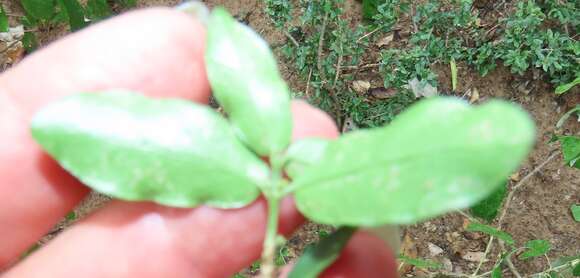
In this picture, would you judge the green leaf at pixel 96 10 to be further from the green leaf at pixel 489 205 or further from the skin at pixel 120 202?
the green leaf at pixel 489 205

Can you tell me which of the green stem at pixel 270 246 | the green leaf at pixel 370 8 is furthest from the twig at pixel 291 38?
the green stem at pixel 270 246

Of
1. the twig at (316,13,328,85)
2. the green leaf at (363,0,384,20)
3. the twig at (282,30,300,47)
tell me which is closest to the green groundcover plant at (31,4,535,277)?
the twig at (316,13,328,85)

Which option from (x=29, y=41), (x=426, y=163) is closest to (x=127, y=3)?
(x=29, y=41)

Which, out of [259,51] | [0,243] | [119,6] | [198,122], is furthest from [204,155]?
[119,6]

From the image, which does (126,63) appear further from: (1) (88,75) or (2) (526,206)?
(2) (526,206)

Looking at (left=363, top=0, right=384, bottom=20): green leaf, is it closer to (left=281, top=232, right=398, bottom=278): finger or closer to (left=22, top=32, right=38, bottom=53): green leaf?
(left=22, top=32, right=38, bottom=53): green leaf

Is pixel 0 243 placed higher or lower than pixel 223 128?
lower

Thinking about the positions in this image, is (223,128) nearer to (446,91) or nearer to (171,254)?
(171,254)
